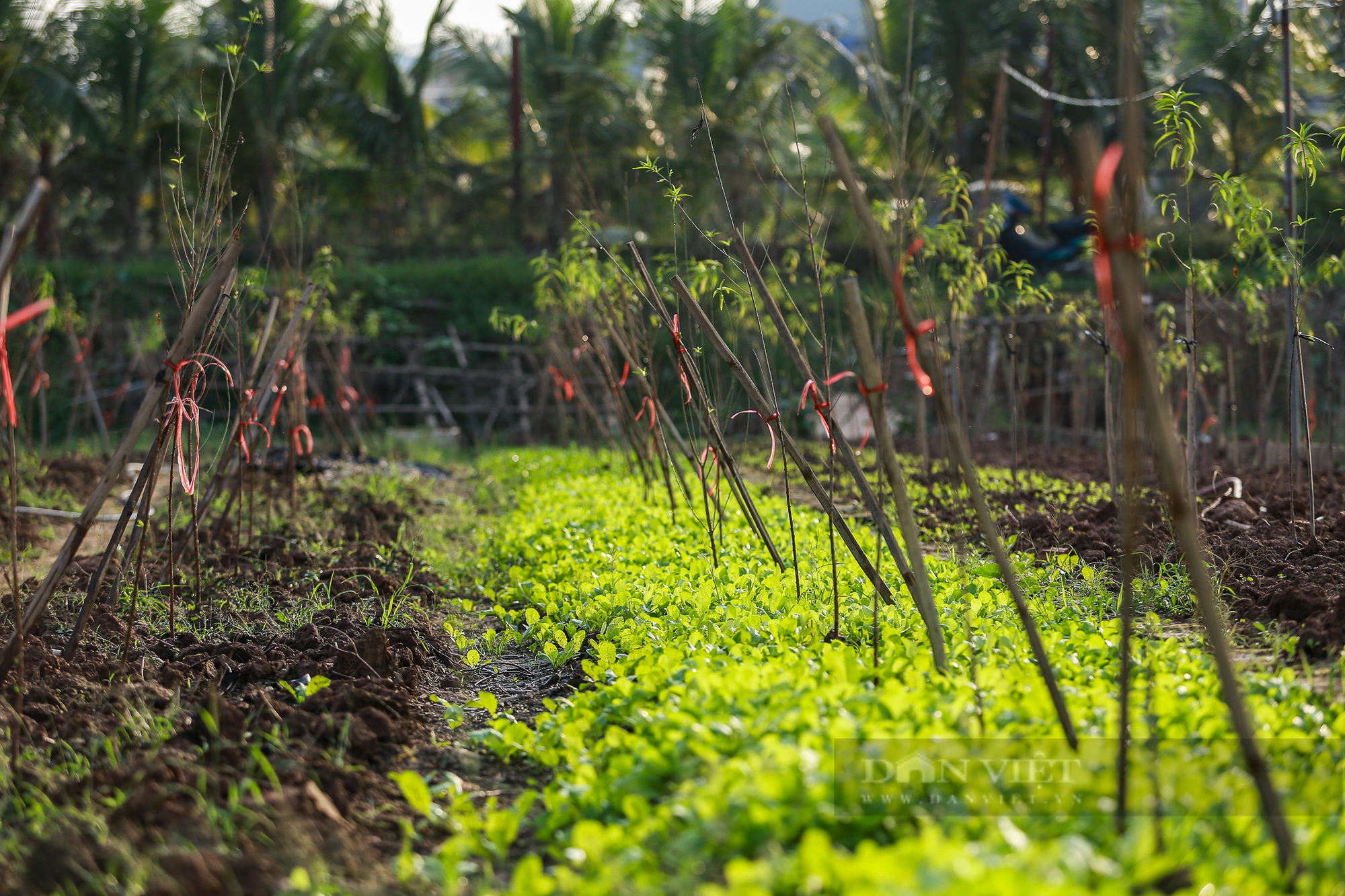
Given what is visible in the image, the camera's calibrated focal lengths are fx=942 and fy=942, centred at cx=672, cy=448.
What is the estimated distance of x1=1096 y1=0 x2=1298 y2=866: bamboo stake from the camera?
1558mm

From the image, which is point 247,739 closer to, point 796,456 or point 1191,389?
point 796,456

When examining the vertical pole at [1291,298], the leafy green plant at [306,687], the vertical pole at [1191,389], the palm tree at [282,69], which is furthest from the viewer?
the palm tree at [282,69]

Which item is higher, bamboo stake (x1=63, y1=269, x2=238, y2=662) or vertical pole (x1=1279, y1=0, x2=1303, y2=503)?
vertical pole (x1=1279, y1=0, x2=1303, y2=503)

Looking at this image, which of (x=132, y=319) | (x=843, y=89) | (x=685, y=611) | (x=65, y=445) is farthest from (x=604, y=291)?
(x=843, y=89)

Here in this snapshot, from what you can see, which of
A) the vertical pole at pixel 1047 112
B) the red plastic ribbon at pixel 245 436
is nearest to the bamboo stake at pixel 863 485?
the red plastic ribbon at pixel 245 436

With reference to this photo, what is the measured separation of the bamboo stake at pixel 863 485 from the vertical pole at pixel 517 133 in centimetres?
1377

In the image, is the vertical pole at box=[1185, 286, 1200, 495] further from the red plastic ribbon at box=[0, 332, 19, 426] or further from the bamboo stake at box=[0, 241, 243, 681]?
the red plastic ribbon at box=[0, 332, 19, 426]

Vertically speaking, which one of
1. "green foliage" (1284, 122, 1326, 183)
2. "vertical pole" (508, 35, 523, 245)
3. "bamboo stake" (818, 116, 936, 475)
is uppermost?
"vertical pole" (508, 35, 523, 245)

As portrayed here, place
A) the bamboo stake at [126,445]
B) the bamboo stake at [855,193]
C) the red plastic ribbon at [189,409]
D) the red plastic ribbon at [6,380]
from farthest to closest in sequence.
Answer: the red plastic ribbon at [189,409], the bamboo stake at [126,445], the red plastic ribbon at [6,380], the bamboo stake at [855,193]

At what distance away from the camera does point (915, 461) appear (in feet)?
30.1

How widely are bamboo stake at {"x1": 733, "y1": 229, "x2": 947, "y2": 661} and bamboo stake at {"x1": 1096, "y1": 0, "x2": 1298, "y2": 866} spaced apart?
2.81ft

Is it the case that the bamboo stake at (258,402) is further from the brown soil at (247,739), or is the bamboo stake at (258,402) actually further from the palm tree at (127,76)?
the palm tree at (127,76)

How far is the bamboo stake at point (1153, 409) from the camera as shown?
1558mm

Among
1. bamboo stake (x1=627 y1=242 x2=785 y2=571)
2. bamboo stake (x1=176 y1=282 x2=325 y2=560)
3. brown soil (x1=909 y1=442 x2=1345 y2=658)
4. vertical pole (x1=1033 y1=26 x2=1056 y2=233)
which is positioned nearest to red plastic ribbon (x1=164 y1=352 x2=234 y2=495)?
bamboo stake (x1=176 y1=282 x2=325 y2=560)
